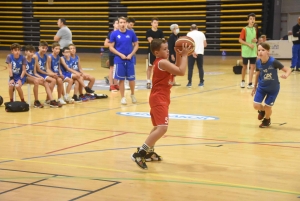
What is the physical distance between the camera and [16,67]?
1027 centimetres

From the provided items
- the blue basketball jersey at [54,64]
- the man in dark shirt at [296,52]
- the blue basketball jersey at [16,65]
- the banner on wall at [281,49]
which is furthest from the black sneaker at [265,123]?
the banner on wall at [281,49]

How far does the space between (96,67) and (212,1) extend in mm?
7020

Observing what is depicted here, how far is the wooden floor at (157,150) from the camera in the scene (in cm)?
489

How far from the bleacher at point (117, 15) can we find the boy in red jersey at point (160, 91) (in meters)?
17.3

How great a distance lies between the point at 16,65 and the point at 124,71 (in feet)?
6.73

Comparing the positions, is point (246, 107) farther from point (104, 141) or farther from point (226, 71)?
point (226, 71)

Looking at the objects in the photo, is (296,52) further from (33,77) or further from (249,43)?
(33,77)

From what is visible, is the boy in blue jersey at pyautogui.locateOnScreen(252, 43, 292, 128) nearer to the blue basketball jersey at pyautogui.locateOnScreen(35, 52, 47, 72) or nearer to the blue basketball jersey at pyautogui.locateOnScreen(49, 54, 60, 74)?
the blue basketball jersey at pyautogui.locateOnScreen(49, 54, 60, 74)

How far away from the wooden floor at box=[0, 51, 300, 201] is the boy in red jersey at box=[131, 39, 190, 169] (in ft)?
0.68

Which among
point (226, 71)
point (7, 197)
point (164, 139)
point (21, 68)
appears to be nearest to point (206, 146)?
point (164, 139)

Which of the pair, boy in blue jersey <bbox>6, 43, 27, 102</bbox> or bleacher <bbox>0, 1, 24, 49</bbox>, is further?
bleacher <bbox>0, 1, 24, 49</bbox>

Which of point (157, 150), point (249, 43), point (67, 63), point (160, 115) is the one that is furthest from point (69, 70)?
point (160, 115)

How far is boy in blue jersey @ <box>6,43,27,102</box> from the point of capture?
33.5 ft

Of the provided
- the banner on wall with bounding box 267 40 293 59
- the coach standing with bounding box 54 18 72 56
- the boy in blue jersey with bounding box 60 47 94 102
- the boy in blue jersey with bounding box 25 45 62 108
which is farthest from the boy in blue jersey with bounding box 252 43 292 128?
the banner on wall with bounding box 267 40 293 59
